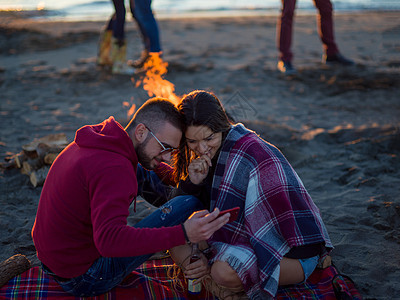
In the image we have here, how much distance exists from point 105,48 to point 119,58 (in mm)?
533

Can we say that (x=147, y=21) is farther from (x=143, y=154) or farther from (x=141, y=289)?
(x=141, y=289)

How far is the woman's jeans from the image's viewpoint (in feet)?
7.41

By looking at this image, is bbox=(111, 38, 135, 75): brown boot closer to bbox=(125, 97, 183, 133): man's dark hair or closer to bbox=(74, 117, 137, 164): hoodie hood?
bbox=(125, 97, 183, 133): man's dark hair

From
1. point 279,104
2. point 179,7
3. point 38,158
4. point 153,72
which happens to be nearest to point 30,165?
point 38,158

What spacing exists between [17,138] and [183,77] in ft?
10.9

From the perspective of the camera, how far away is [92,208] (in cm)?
188

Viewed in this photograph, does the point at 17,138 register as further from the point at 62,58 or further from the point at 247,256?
the point at 62,58

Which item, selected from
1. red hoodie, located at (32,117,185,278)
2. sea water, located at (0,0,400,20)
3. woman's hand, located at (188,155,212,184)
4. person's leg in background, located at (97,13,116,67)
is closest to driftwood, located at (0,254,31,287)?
red hoodie, located at (32,117,185,278)

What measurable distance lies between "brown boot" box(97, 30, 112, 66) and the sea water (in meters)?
9.62

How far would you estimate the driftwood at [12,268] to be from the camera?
2566 mm

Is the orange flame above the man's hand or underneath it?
underneath

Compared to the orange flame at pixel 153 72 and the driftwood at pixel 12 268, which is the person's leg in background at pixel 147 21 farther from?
the driftwood at pixel 12 268

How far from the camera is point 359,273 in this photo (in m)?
2.76

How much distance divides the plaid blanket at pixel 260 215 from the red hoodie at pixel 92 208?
0.62 meters
